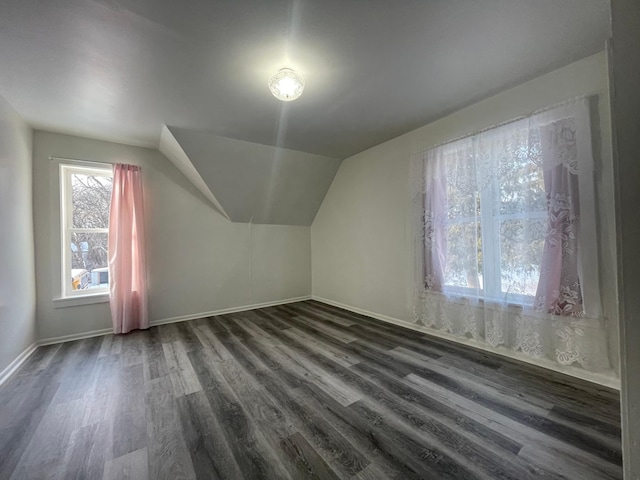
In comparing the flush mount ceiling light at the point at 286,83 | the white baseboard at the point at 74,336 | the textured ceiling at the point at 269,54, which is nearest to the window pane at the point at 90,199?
the textured ceiling at the point at 269,54

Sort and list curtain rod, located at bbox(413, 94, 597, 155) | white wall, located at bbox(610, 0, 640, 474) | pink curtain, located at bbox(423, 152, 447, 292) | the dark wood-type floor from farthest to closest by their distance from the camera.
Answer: pink curtain, located at bbox(423, 152, 447, 292), curtain rod, located at bbox(413, 94, 597, 155), the dark wood-type floor, white wall, located at bbox(610, 0, 640, 474)

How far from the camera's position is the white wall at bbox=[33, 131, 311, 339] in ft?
9.70

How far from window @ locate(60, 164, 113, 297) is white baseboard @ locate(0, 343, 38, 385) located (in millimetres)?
596

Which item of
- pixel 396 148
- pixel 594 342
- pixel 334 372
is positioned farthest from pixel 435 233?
pixel 334 372

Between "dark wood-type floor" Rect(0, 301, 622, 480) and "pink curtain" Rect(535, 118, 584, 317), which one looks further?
"pink curtain" Rect(535, 118, 584, 317)

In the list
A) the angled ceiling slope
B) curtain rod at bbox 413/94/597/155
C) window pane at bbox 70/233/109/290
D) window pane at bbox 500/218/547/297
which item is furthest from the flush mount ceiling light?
window pane at bbox 70/233/109/290

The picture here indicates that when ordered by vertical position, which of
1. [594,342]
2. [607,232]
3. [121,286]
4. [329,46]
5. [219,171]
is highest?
[329,46]

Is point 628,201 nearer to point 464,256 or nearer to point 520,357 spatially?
point 464,256

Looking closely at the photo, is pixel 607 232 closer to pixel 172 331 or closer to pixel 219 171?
pixel 219 171

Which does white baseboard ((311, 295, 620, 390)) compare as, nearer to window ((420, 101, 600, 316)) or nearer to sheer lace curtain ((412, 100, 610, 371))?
sheer lace curtain ((412, 100, 610, 371))

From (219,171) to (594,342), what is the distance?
3993 millimetres

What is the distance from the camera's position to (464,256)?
260 cm

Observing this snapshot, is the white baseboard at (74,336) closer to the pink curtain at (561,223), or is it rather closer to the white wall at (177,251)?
the white wall at (177,251)

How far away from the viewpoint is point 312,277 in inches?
198
